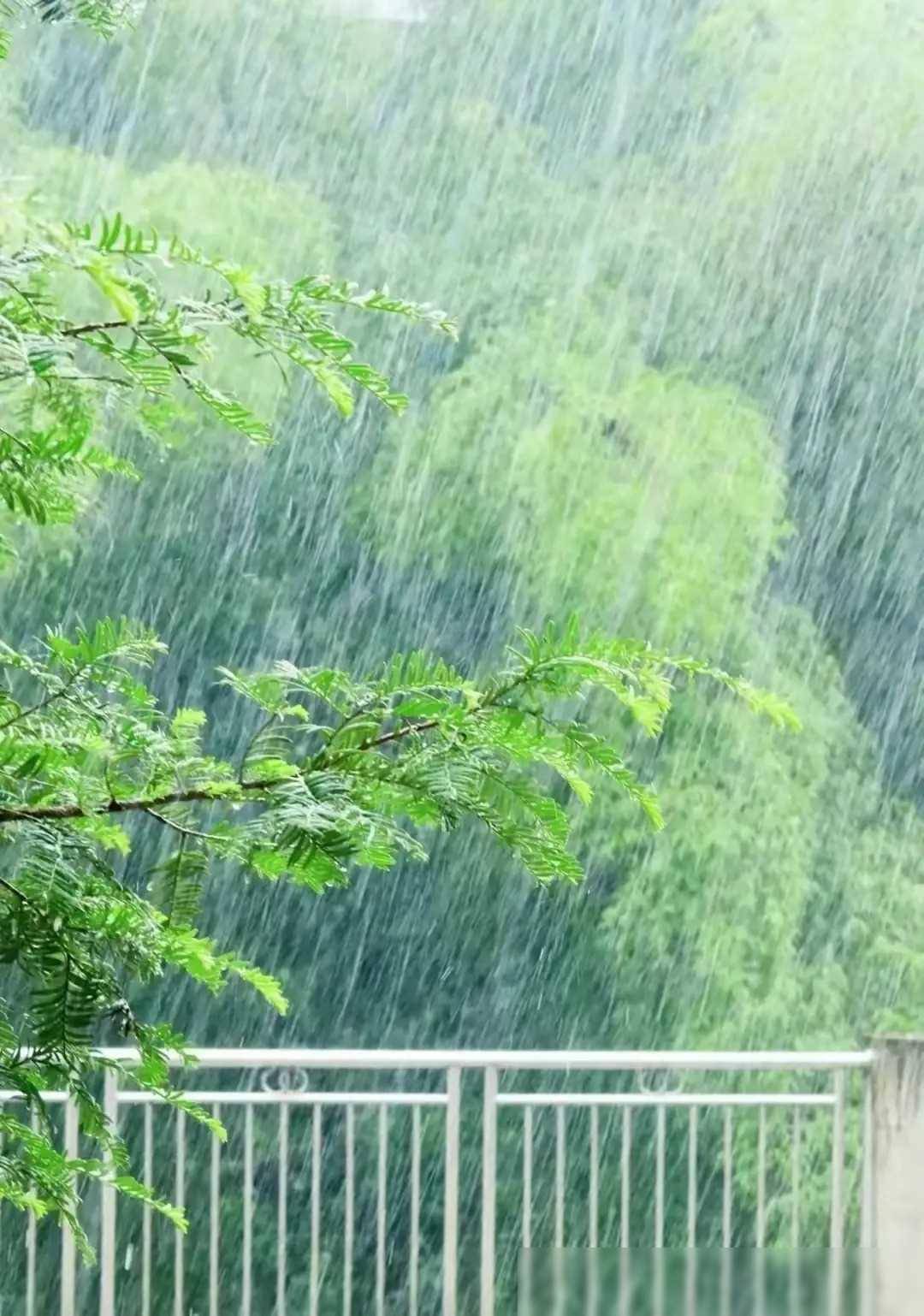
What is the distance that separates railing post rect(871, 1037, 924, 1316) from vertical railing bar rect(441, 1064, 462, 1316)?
2.56 ft

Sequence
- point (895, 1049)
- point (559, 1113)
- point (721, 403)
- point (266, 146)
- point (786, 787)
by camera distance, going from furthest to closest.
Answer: point (266, 146)
point (721, 403)
point (786, 787)
point (559, 1113)
point (895, 1049)

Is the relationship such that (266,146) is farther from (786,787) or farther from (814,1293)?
(814,1293)

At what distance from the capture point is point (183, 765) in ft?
3.06

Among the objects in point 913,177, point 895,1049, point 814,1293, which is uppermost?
point 913,177

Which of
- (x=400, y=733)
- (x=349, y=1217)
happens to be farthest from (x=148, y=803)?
(x=349, y=1217)

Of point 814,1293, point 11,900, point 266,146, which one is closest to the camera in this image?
point 11,900

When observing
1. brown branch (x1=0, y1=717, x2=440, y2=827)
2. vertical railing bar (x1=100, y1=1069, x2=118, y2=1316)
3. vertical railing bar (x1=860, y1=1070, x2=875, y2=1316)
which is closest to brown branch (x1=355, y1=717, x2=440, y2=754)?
brown branch (x1=0, y1=717, x2=440, y2=827)

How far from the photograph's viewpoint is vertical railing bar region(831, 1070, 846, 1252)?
3.00 metres

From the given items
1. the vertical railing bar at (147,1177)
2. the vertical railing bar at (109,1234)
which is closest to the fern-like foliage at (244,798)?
the vertical railing bar at (147,1177)

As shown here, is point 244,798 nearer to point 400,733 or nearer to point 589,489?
point 400,733

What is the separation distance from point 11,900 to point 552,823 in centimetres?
30

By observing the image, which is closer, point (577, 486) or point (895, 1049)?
point (895, 1049)

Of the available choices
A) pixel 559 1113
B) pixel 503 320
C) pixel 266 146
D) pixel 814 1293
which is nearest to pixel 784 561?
pixel 503 320

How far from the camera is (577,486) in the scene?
34.8 ft
